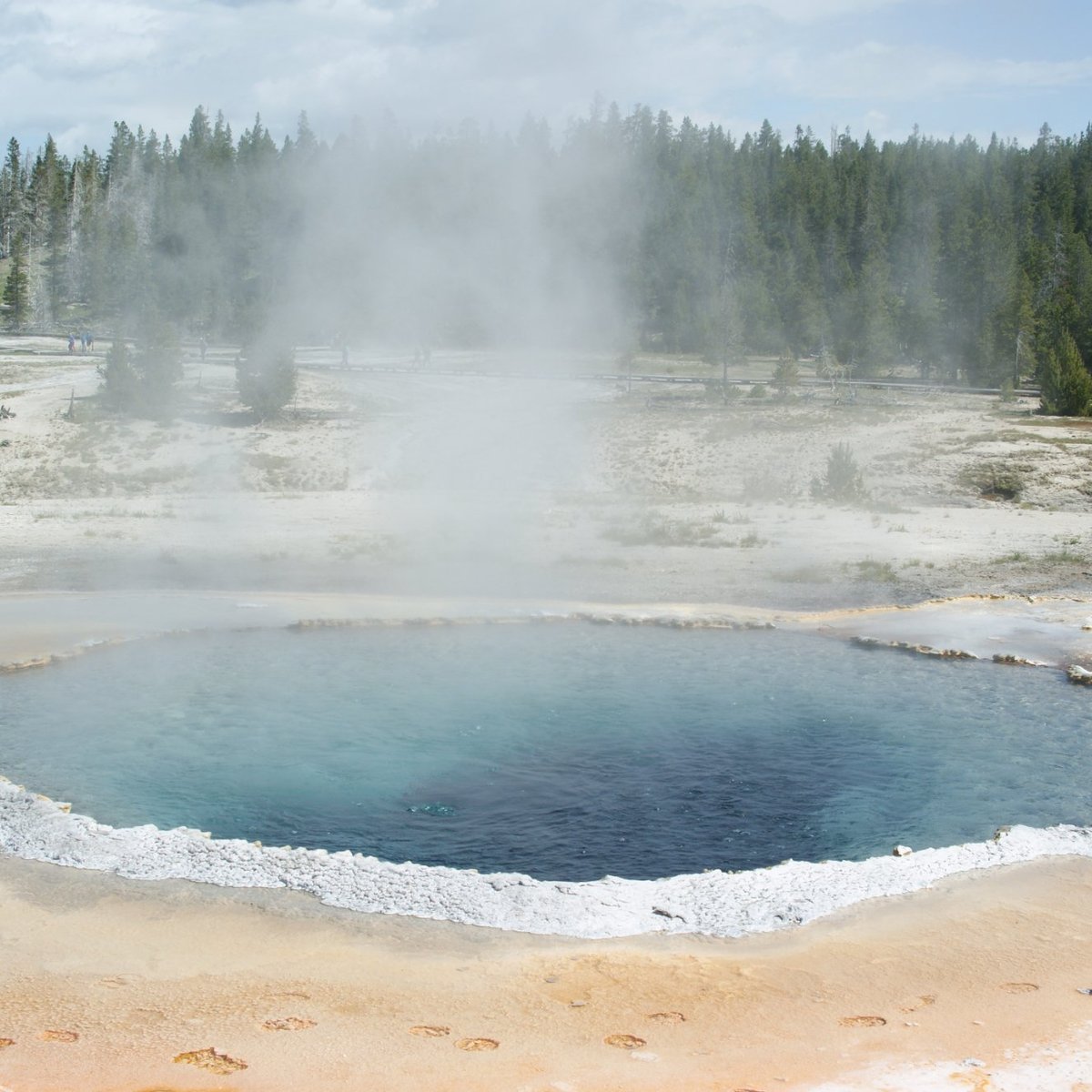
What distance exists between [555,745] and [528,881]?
2461 mm

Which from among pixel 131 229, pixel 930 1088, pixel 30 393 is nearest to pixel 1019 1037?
pixel 930 1088

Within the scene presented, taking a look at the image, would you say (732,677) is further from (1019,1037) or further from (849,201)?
(849,201)

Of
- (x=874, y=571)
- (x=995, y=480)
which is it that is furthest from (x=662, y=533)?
(x=995, y=480)

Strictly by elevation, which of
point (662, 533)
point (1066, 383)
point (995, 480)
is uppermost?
point (1066, 383)

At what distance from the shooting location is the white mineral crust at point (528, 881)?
17.0 ft

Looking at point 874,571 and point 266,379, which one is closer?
point 874,571

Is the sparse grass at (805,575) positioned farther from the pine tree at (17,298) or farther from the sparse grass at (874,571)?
the pine tree at (17,298)

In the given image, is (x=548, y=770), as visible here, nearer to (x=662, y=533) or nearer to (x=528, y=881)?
(x=528, y=881)

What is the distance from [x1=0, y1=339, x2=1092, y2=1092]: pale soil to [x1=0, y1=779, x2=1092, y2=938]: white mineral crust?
0.16 metres

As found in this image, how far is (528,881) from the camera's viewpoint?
5.46m

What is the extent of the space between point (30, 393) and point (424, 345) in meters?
19.0

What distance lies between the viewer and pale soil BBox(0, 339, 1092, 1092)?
4.06 m

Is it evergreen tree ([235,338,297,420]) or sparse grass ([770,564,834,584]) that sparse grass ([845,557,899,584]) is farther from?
evergreen tree ([235,338,297,420])

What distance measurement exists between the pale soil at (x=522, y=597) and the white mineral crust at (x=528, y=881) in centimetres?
16
